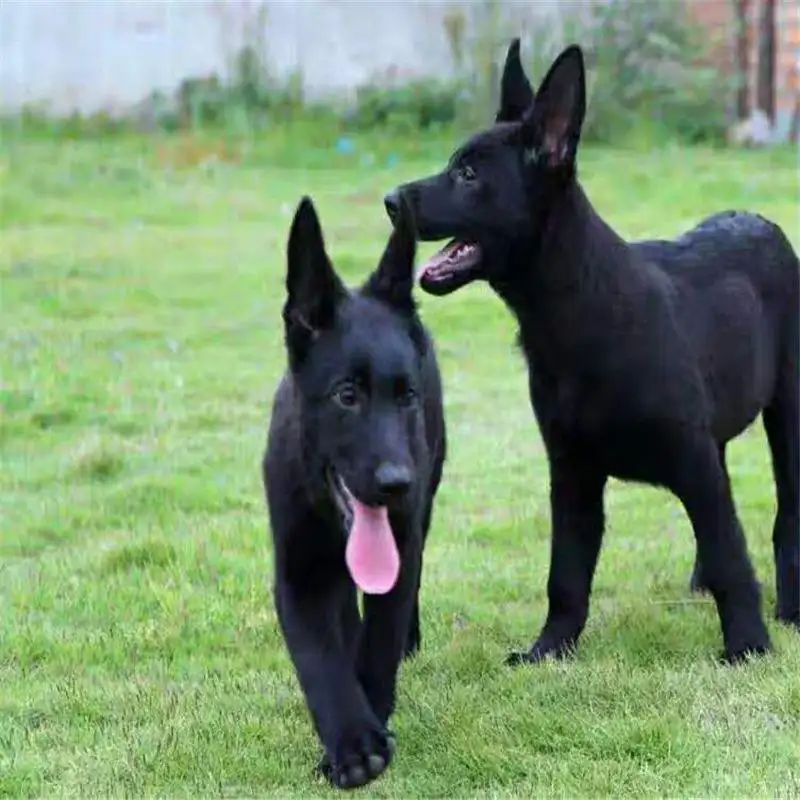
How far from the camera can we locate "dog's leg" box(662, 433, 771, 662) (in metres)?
4.71

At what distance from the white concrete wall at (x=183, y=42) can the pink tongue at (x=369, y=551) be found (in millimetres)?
14401

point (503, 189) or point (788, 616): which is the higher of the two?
point (503, 189)

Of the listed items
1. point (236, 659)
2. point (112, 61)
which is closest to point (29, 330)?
point (236, 659)

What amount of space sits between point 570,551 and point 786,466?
1002mm

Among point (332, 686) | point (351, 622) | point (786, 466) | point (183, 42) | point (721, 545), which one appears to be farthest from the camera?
point (183, 42)

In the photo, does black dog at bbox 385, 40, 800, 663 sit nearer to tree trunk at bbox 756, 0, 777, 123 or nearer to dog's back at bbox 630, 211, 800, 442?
dog's back at bbox 630, 211, 800, 442

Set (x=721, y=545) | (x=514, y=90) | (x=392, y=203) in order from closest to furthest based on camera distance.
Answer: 1. (x=392, y=203)
2. (x=721, y=545)
3. (x=514, y=90)

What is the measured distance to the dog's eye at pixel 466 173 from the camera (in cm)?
473

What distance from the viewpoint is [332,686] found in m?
3.84

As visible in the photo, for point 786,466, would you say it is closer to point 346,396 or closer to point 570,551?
point 570,551

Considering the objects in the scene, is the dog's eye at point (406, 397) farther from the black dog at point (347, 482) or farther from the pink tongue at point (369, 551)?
the pink tongue at point (369, 551)

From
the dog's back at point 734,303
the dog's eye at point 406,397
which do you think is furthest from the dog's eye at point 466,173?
the dog's eye at point 406,397

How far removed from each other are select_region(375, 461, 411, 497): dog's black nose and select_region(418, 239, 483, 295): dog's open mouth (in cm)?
118

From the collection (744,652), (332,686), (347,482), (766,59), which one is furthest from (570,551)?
(766,59)
